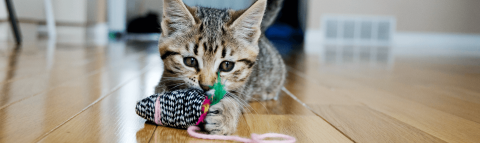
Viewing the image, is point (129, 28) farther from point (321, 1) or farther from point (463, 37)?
point (463, 37)

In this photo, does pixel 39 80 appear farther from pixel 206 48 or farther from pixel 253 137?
pixel 253 137

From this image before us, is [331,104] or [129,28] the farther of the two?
[129,28]

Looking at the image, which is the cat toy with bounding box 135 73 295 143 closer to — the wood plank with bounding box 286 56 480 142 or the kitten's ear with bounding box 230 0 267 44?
the kitten's ear with bounding box 230 0 267 44

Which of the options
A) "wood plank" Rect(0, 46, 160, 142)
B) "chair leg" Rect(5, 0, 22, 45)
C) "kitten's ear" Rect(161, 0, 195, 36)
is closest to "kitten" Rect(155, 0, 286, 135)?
"kitten's ear" Rect(161, 0, 195, 36)

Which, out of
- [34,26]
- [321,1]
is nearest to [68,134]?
[34,26]

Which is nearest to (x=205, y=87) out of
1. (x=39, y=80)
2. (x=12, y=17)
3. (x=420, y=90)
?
(x=39, y=80)

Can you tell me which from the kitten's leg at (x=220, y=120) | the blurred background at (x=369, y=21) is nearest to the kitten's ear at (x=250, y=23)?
the kitten's leg at (x=220, y=120)

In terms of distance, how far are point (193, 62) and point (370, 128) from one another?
571 millimetres

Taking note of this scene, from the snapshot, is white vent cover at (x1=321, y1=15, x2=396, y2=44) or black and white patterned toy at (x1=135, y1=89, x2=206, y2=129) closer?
black and white patterned toy at (x1=135, y1=89, x2=206, y2=129)

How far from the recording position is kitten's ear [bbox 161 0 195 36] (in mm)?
1179

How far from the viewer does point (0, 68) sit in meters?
1.89

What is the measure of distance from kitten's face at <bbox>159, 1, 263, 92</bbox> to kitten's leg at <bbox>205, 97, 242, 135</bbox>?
5.1 inches

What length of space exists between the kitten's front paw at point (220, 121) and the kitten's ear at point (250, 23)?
0.34 metres

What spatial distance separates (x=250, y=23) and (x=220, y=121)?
1.51 feet
